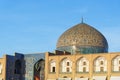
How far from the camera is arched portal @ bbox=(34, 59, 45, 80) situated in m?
56.8

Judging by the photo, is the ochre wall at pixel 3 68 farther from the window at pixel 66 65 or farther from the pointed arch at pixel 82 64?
the pointed arch at pixel 82 64

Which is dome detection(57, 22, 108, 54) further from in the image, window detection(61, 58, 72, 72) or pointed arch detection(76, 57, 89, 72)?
pointed arch detection(76, 57, 89, 72)

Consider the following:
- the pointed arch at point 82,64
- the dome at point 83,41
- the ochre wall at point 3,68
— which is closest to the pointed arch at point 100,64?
the pointed arch at point 82,64

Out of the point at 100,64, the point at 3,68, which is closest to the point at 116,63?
the point at 100,64

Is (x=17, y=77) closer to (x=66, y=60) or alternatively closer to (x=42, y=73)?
(x=42, y=73)

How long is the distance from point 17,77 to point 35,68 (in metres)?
3.01

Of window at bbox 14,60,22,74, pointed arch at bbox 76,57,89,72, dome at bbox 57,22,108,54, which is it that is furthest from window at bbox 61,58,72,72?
window at bbox 14,60,22,74

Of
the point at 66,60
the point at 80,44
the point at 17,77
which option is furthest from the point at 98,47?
the point at 17,77

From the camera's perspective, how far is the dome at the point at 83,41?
58094 mm

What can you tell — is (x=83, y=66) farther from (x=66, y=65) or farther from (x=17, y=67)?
(x=17, y=67)

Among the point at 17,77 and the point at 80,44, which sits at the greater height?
the point at 80,44

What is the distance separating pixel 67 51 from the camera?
58656 millimetres

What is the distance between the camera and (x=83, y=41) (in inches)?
2296

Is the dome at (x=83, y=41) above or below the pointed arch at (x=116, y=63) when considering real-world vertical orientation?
above
